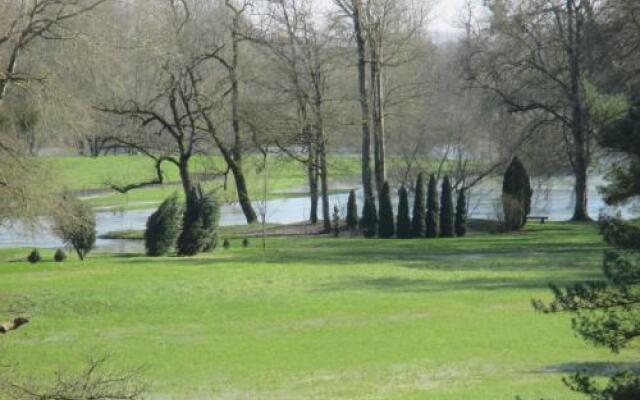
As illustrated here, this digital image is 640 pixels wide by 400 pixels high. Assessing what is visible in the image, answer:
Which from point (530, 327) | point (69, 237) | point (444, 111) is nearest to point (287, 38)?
point (444, 111)

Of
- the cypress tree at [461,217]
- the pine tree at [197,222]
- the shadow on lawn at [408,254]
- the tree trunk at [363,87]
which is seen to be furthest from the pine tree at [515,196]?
the pine tree at [197,222]

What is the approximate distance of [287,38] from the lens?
5219 centimetres

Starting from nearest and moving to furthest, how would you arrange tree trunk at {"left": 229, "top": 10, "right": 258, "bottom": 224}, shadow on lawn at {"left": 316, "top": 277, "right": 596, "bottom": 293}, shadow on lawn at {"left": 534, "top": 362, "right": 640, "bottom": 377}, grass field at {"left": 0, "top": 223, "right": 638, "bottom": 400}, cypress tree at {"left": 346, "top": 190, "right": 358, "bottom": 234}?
shadow on lawn at {"left": 534, "top": 362, "right": 640, "bottom": 377}, grass field at {"left": 0, "top": 223, "right": 638, "bottom": 400}, shadow on lawn at {"left": 316, "top": 277, "right": 596, "bottom": 293}, cypress tree at {"left": 346, "top": 190, "right": 358, "bottom": 234}, tree trunk at {"left": 229, "top": 10, "right": 258, "bottom": 224}

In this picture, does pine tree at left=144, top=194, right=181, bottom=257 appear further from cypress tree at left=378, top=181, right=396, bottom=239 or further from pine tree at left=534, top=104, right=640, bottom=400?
pine tree at left=534, top=104, right=640, bottom=400

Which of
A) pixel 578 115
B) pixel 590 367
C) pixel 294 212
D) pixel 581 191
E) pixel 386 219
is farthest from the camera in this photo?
pixel 294 212

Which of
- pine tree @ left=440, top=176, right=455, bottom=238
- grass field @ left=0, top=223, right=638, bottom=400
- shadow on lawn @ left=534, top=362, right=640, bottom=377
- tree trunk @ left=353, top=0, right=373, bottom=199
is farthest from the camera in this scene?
tree trunk @ left=353, top=0, right=373, bottom=199

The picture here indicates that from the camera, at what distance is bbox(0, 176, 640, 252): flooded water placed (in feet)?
160

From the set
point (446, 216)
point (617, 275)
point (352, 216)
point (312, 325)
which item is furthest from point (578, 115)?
point (617, 275)

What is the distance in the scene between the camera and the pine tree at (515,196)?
43.4m

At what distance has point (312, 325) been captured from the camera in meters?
20.7

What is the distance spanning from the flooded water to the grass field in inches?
669

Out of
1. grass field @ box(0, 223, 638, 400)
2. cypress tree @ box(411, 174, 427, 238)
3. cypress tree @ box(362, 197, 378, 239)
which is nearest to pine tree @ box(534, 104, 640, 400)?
grass field @ box(0, 223, 638, 400)

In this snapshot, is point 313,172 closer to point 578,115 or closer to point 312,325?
point 578,115

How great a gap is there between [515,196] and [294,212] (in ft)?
77.3
